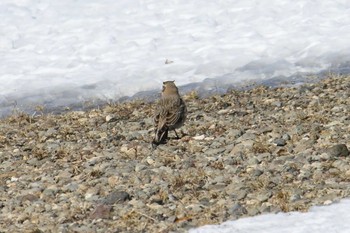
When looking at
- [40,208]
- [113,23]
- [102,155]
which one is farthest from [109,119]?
[113,23]

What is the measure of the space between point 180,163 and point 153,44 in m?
8.76

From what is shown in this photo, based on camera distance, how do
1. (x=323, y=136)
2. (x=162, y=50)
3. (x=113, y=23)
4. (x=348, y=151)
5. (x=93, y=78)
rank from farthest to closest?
1. (x=113, y=23)
2. (x=162, y=50)
3. (x=93, y=78)
4. (x=323, y=136)
5. (x=348, y=151)

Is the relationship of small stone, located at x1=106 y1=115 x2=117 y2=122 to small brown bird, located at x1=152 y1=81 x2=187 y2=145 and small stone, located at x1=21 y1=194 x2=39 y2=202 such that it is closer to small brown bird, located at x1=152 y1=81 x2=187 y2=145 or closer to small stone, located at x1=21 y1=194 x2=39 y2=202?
small brown bird, located at x1=152 y1=81 x2=187 y2=145

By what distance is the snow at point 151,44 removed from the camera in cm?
1576

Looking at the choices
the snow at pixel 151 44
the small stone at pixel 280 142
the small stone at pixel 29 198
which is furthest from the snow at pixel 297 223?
the snow at pixel 151 44

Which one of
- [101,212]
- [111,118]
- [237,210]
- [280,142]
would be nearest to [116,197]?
[101,212]

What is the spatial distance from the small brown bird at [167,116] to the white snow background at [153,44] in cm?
318

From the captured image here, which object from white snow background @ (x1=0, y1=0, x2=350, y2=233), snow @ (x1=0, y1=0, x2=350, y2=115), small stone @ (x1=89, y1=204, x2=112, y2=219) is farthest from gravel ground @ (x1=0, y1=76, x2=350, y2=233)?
snow @ (x1=0, y1=0, x2=350, y2=115)

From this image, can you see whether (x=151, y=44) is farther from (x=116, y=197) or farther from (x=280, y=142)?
(x=116, y=197)

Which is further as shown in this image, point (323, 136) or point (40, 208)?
point (323, 136)

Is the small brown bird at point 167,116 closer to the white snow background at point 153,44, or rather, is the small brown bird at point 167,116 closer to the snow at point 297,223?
the white snow background at point 153,44

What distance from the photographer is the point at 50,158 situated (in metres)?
11.0

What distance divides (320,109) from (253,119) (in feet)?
2.97

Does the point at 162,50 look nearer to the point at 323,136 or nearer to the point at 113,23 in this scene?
the point at 113,23
